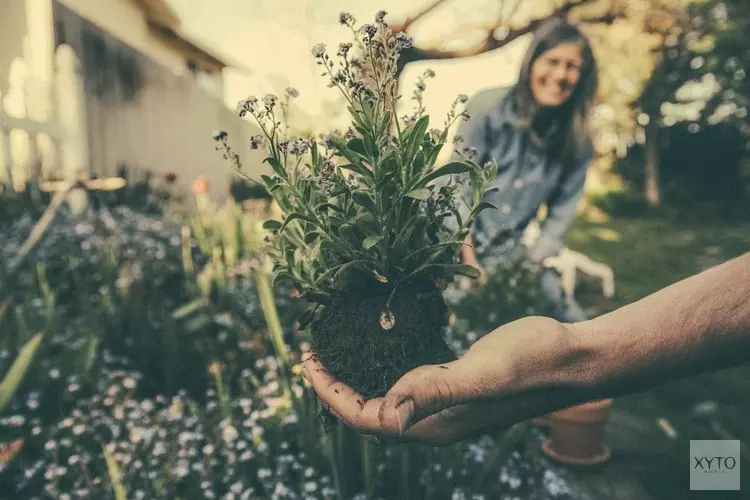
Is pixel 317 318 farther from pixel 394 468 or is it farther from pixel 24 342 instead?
pixel 24 342

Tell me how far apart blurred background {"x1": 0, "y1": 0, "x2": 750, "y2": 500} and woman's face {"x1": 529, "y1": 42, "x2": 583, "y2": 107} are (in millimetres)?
768

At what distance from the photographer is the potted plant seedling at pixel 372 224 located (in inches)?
41.3

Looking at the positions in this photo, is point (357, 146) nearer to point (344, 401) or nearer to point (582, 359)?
point (344, 401)

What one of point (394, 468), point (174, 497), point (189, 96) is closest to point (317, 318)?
point (394, 468)

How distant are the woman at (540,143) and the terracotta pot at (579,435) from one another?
0.77 m

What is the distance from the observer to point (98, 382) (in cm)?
224

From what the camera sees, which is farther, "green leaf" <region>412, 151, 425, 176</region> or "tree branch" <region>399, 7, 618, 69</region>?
"tree branch" <region>399, 7, 618, 69</region>

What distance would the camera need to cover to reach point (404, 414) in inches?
34.5

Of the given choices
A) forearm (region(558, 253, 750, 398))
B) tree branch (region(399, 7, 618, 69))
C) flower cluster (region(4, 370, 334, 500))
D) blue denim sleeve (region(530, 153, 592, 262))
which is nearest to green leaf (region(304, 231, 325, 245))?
forearm (region(558, 253, 750, 398))

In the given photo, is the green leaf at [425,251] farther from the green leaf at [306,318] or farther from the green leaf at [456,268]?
the green leaf at [306,318]

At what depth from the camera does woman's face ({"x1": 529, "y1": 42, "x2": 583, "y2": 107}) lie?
2873 mm

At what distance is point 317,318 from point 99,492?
110 centimetres

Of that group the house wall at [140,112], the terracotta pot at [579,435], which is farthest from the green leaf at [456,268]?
the house wall at [140,112]

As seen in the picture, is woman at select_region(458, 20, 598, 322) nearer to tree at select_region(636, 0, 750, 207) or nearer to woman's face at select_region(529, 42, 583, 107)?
woman's face at select_region(529, 42, 583, 107)
